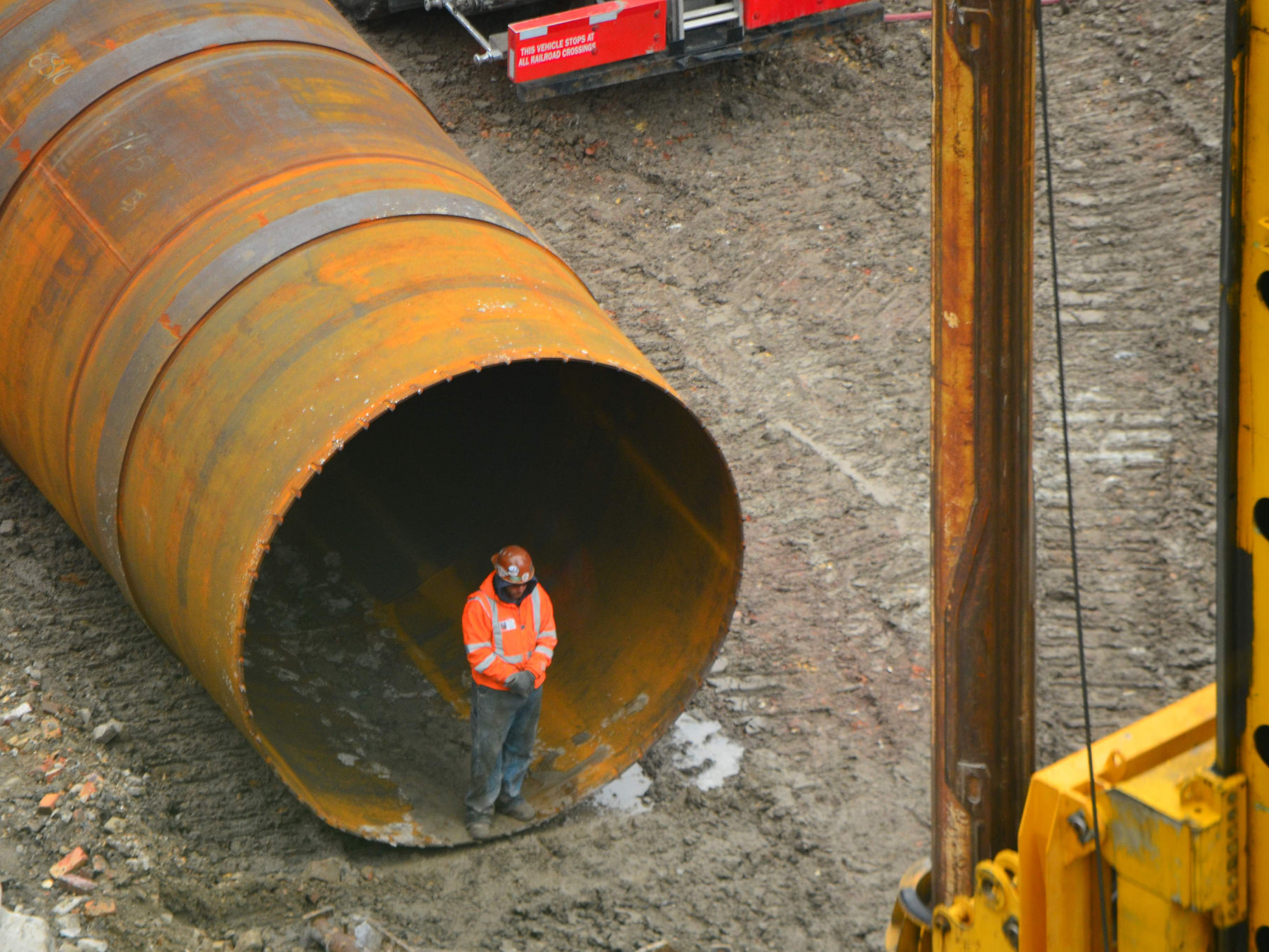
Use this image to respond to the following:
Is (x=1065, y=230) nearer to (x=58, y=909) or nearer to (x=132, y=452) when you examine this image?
(x=132, y=452)

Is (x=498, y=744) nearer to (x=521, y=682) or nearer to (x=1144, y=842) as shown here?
(x=521, y=682)

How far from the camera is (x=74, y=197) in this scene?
19.0 ft

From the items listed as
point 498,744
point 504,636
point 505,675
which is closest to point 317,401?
point 504,636

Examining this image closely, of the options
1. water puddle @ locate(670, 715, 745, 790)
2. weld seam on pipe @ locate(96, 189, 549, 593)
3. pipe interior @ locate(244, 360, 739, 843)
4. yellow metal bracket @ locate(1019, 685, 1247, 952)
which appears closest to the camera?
yellow metal bracket @ locate(1019, 685, 1247, 952)

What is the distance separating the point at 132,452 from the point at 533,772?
2.41 m

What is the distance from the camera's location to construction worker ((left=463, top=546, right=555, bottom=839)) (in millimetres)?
5629

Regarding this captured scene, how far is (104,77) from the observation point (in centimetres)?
587

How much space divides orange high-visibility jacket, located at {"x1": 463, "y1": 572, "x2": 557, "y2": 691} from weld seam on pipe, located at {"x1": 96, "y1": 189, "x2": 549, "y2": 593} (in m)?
1.57

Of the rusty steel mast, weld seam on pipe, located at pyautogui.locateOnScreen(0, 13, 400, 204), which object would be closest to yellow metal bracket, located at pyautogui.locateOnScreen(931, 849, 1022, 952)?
the rusty steel mast

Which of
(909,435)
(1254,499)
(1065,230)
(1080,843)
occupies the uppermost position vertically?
(1254,499)

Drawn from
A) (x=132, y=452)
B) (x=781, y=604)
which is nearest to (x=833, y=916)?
(x=781, y=604)

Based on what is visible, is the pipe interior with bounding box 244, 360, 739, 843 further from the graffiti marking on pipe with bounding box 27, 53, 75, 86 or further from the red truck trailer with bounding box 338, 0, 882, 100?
the red truck trailer with bounding box 338, 0, 882, 100

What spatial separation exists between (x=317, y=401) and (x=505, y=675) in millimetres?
1562

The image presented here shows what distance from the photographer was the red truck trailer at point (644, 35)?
980cm
